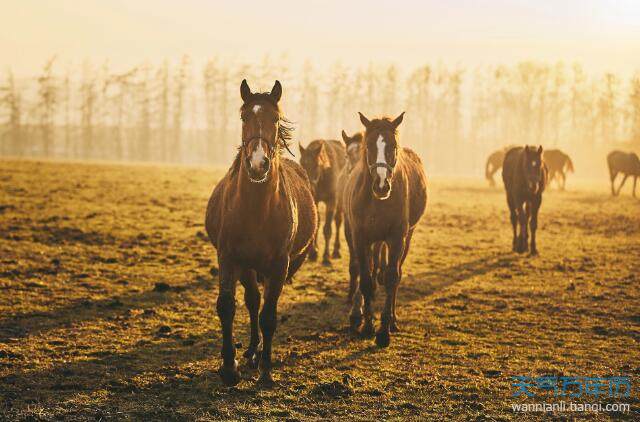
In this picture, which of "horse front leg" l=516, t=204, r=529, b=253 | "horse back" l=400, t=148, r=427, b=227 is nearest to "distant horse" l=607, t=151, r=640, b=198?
"horse front leg" l=516, t=204, r=529, b=253

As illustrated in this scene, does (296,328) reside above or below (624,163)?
below

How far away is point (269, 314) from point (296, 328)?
239 centimetres

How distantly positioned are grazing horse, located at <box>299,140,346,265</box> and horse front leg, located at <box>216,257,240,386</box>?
745 centimetres

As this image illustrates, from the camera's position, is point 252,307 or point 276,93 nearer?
point 276,93

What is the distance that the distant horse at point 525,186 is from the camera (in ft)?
49.9

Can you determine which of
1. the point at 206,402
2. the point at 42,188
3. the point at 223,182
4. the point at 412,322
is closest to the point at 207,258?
the point at 412,322

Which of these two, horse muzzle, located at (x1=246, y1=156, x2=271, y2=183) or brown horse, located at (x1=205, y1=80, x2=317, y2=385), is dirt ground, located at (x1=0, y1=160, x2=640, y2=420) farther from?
horse muzzle, located at (x1=246, y1=156, x2=271, y2=183)

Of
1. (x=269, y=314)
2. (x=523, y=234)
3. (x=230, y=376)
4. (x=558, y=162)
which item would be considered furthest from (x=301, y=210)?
(x=558, y=162)

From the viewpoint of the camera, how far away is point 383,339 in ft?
25.0

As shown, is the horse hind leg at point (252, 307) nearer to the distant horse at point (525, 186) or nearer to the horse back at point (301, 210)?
the horse back at point (301, 210)

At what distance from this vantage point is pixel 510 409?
5512mm

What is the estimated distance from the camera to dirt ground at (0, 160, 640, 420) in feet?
18.3

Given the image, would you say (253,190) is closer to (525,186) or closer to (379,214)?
(379,214)

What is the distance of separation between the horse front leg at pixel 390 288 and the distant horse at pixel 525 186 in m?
8.33
